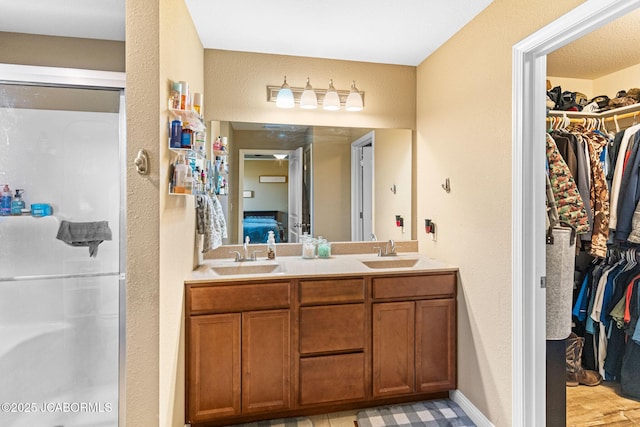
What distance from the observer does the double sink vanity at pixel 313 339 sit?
1.86 metres

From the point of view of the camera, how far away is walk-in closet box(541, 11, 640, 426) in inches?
70.7

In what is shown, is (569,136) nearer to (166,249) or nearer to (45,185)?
(166,249)

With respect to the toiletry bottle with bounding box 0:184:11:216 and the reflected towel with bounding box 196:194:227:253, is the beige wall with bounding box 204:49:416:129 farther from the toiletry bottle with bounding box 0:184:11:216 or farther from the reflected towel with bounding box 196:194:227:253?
the toiletry bottle with bounding box 0:184:11:216

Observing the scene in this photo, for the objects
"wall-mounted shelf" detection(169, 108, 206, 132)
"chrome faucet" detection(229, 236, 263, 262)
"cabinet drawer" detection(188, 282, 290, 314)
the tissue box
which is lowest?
"cabinet drawer" detection(188, 282, 290, 314)

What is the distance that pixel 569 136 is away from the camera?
2082 mm

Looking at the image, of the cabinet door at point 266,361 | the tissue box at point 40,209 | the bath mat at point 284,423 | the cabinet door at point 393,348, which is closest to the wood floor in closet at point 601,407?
the cabinet door at point 393,348

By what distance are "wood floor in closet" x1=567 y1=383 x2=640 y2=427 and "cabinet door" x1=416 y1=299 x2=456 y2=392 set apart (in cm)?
73

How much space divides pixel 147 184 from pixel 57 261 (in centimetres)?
134

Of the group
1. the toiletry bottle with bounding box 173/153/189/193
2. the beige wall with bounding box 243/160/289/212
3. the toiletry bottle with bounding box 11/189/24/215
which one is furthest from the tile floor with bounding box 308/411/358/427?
the toiletry bottle with bounding box 11/189/24/215

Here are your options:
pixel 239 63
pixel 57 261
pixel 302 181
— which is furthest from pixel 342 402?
pixel 239 63

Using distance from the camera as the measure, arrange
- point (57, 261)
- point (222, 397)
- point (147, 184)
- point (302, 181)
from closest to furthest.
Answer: point (147, 184) → point (222, 397) → point (57, 261) → point (302, 181)

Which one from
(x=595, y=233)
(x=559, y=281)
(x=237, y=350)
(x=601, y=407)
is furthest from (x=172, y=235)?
(x=601, y=407)

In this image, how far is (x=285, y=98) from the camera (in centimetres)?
240

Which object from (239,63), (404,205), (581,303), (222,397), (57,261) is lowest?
(222,397)
